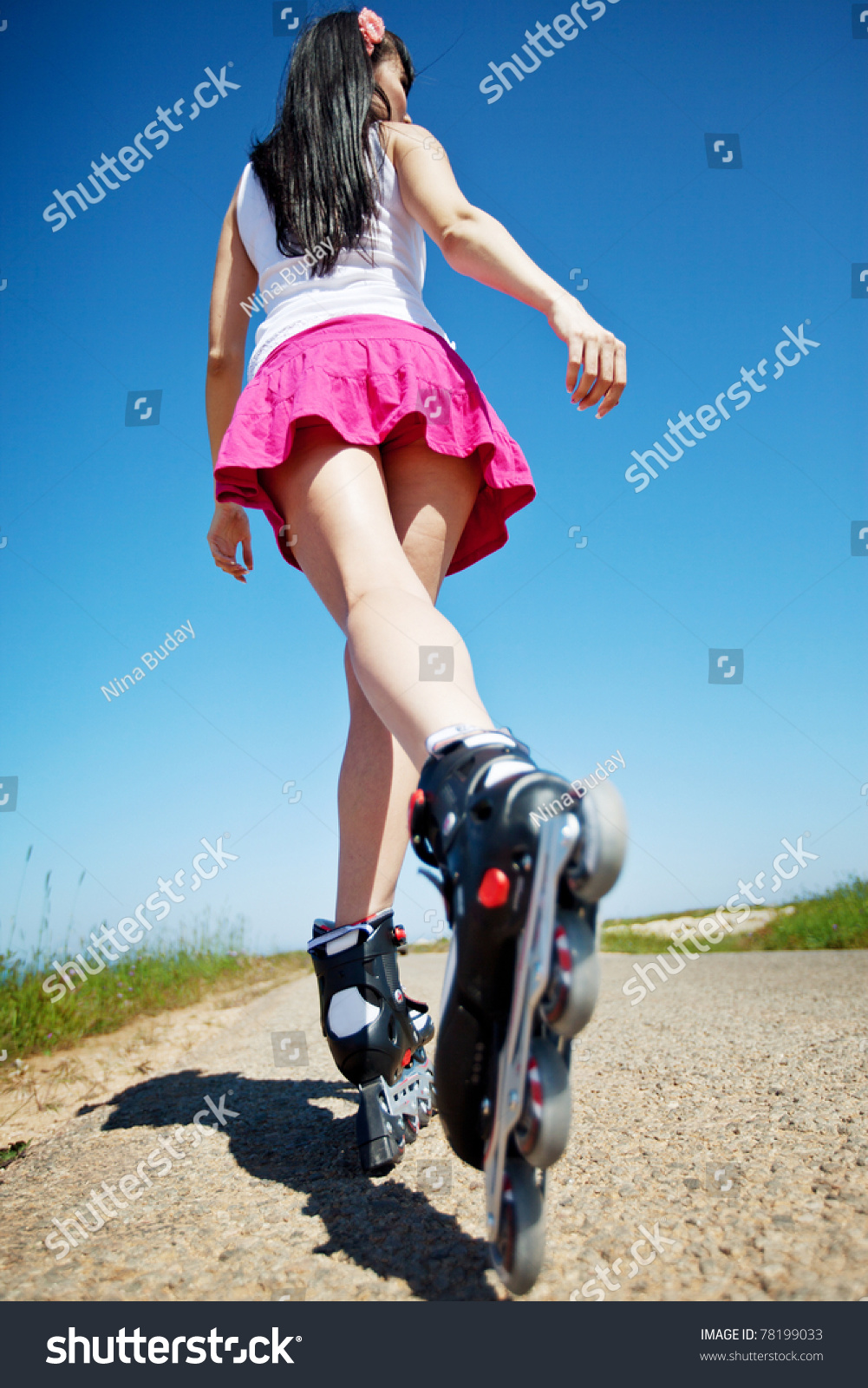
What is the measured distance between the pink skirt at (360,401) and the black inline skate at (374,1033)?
80 cm

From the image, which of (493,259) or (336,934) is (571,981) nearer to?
(336,934)

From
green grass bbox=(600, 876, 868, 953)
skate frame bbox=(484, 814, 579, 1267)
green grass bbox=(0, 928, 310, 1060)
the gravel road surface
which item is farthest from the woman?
green grass bbox=(600, 876, 868, 953)

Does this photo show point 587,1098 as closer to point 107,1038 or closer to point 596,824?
point 596,824

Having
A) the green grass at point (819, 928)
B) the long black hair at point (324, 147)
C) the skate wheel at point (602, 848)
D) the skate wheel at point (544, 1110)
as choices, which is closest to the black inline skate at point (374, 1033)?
the skate wheel at point (544, 1110)

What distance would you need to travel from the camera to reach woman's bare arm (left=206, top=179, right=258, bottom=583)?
179cm

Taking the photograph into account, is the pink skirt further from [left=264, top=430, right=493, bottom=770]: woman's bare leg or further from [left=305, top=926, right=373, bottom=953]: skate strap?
[left=305, top=926, right=373, bottom=953]: skate strap

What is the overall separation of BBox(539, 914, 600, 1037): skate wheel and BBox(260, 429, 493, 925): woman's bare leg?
0.44 m

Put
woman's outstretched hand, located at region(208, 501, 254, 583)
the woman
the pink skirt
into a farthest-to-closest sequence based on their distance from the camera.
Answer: woman's outstretched hand, located at region(208, 501, 254, 583) < the pink skirt < the woman

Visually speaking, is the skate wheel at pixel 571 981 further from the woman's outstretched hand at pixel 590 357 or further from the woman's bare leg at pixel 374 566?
the woman's outstretched hand at pixel 590 357
